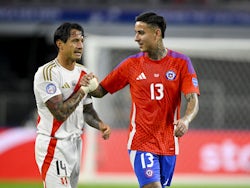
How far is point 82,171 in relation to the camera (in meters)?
16.3

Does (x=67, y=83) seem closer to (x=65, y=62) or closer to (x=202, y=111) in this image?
(x=65, y=62)

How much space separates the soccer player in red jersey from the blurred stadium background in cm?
750

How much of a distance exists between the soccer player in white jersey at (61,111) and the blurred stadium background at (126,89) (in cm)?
809

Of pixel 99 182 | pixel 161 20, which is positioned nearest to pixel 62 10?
pixel 99 182

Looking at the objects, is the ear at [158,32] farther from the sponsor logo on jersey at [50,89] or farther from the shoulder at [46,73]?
the sponsor logo on jersey at [50,89]

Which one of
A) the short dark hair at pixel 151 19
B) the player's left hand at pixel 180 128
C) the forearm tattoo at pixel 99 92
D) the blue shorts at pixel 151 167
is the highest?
the short dark hair at pixel 151 19

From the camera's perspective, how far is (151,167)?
27.0 feet

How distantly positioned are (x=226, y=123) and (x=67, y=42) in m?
10.5

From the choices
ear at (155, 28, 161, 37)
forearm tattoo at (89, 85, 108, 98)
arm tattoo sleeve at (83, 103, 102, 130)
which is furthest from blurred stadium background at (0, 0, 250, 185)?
ear at (155, 28, 161, 37)

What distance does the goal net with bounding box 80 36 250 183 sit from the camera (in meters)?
16.2

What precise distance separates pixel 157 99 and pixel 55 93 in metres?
1.18

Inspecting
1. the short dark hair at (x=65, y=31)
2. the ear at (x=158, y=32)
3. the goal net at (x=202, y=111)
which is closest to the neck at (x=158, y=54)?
the ear at (x=158, y=32)

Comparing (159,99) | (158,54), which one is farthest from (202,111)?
(159,99)

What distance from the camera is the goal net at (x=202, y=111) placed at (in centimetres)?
1623
